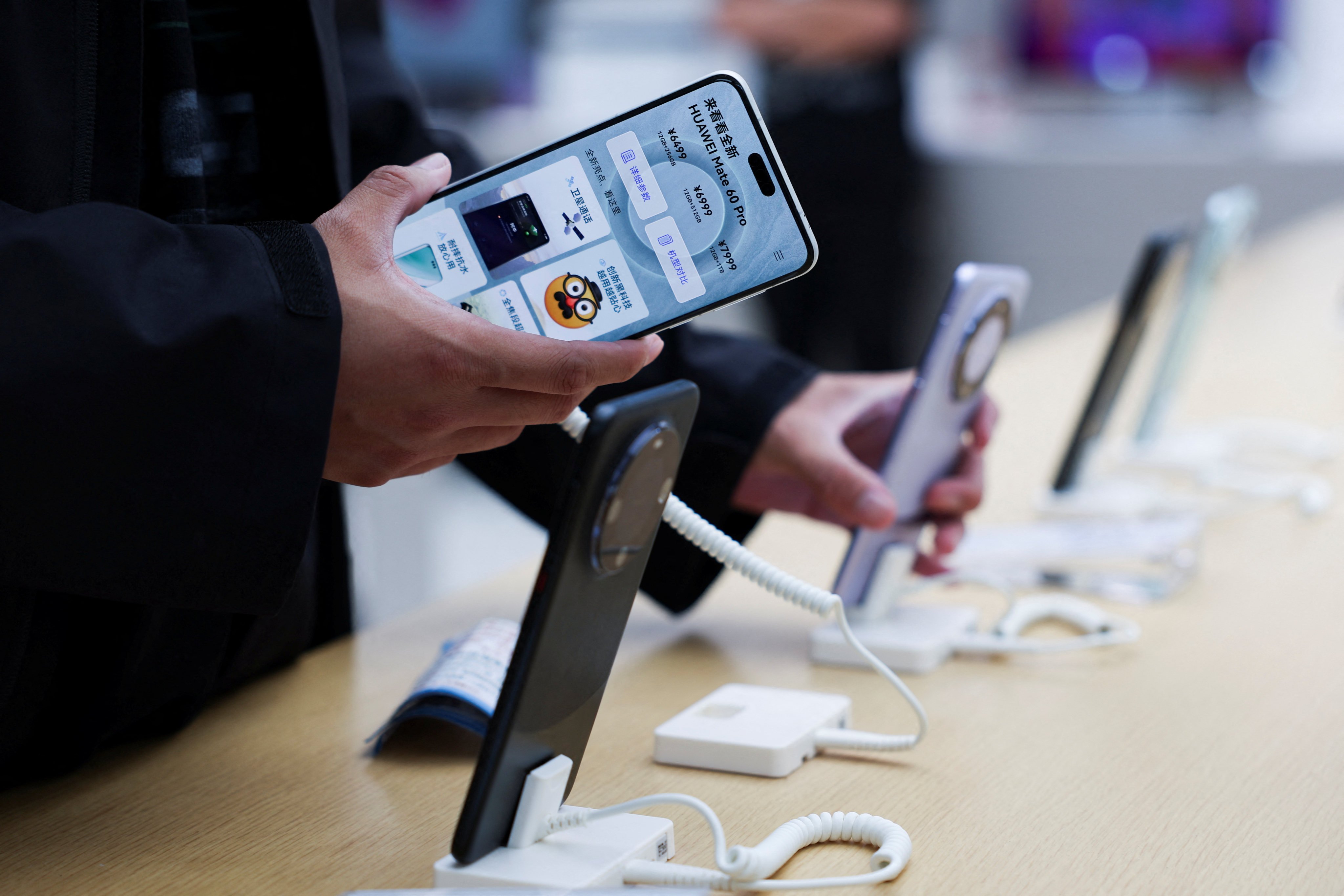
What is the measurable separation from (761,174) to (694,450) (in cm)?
30

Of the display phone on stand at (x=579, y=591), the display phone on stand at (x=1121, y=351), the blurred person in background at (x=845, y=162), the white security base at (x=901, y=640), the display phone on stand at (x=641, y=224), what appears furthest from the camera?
the blurred person in background at (x=845, y=162)

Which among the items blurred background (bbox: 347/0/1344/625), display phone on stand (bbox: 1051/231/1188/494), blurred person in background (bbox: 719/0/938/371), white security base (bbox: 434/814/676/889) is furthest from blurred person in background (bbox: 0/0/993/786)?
blurred person in background (bbox: 719/0/938/371)

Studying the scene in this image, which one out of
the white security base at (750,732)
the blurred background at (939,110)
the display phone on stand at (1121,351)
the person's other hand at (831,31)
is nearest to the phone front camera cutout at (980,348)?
the white security base at (750,732)

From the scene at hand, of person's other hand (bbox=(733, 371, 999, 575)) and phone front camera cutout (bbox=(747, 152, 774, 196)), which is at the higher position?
phone front camera cutout (bbox=(747, 152, 774, 196))

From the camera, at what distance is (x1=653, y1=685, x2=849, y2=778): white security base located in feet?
2.01

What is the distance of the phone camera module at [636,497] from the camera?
17.5 inches

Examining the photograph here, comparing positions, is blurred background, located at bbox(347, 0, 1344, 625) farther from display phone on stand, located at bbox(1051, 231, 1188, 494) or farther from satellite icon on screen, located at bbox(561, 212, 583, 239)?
satellite icon on screen, located at bbox(561, 212, 583, 239)

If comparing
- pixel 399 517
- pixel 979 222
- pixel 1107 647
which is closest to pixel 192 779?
pixel 1107 647

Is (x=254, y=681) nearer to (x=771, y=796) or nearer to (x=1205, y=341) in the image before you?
(x=771, y=796)

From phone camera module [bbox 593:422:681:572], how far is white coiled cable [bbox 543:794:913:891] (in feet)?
0.29

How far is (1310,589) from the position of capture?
36.0 inches

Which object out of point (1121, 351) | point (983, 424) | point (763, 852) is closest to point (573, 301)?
point (763, 852)

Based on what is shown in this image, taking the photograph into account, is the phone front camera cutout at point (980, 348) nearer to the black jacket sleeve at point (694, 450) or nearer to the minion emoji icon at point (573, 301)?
the black jacket sleeve at point (694, 450)

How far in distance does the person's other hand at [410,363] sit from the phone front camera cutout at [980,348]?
31 cm
